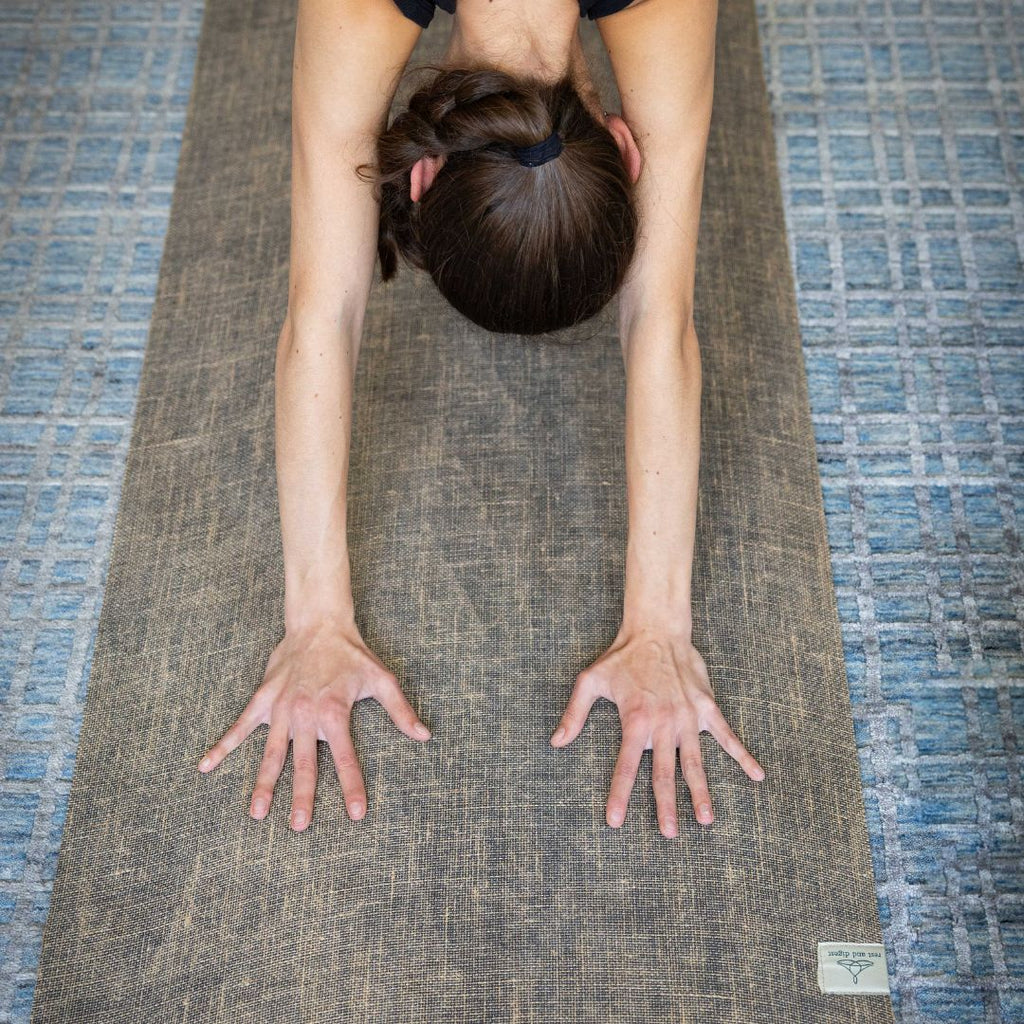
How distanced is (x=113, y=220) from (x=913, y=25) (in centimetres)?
155

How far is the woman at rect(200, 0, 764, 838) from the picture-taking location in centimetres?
103

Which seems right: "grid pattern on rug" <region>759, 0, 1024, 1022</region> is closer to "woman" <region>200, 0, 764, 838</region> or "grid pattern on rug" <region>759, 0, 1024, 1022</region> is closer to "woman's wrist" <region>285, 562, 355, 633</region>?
"woman" <region>200, 0, 764, 838</region>

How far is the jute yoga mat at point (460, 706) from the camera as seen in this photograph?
43.4 inches

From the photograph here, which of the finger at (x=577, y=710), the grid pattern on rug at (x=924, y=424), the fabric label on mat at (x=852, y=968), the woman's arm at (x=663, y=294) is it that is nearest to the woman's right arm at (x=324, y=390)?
the finger at (x=577, y=710)

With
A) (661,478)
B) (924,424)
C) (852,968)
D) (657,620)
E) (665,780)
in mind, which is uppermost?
(924,424)

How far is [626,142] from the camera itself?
1.13m

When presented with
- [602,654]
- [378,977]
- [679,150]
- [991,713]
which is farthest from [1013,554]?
[378,977]

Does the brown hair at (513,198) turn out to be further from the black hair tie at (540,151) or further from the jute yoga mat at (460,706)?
the jute yoga mat at (460,706)

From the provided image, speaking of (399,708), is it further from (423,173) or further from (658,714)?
(423,173)

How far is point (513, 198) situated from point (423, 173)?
123mm

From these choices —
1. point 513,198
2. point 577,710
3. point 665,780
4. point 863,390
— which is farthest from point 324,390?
point 863,390

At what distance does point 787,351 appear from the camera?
1.54 metres

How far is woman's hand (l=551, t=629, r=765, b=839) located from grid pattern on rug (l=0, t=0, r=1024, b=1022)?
1.04 feet

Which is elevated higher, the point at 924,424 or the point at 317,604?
the point at 924,424
